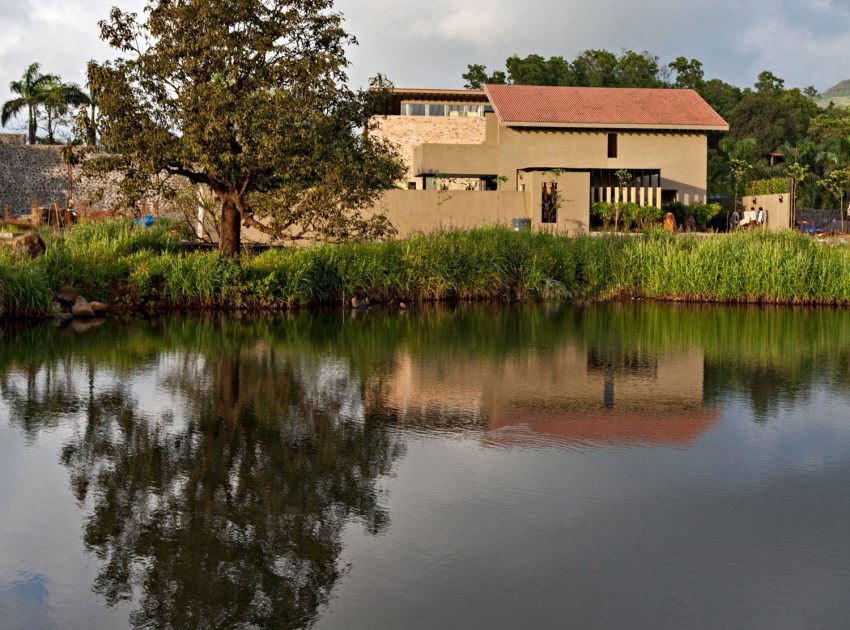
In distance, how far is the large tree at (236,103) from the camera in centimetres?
2041

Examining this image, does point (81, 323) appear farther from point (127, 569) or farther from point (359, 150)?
point (127, 569)

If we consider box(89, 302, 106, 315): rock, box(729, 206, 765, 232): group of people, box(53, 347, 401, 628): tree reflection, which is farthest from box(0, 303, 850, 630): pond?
box(729, 206, 765, 232): group of people

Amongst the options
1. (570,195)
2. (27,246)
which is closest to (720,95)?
(570,195)

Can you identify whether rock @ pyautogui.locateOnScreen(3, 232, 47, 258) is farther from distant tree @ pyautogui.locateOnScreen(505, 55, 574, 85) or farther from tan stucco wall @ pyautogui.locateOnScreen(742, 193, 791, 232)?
distant tree @ pyautogui.locateOnScreen(505, 55, 574, 85)

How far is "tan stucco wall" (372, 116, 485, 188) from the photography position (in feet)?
159

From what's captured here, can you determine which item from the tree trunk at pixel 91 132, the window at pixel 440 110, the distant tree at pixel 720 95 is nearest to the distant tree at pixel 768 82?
the distant tree at pixel 720 95

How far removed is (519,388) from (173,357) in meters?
5.06

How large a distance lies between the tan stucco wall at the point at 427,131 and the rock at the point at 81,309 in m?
29.8

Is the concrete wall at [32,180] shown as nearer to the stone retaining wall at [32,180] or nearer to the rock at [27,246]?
the stone retaining wall at [32,180]

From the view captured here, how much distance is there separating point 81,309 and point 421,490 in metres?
13.8

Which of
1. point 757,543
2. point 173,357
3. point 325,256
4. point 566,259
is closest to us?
point 757,543

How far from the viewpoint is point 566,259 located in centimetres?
2472

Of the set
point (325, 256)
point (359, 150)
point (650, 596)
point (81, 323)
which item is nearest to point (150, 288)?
point (81, 323)

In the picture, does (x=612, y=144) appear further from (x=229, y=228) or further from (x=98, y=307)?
(x=98, y=307)
